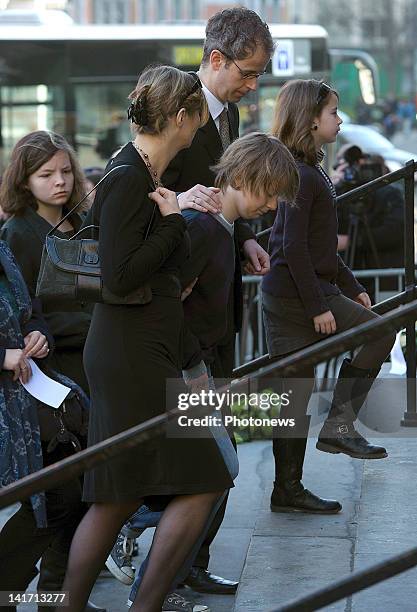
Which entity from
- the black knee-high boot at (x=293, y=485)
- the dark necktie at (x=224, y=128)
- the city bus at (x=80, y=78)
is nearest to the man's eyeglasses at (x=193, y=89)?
the dark necktie at (x=224, y=128)

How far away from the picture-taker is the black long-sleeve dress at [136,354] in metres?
3.29

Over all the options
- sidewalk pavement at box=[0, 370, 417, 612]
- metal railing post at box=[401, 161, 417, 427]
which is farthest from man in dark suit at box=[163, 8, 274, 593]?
metal railing post at box=[401, 161, 417, 427]

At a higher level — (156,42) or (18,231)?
(156,42)

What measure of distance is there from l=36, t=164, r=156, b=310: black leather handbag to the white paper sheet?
23.0 inches

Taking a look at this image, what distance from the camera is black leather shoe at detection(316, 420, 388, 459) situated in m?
4.70

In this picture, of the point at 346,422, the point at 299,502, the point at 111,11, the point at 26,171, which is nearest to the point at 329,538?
the point at 299,502

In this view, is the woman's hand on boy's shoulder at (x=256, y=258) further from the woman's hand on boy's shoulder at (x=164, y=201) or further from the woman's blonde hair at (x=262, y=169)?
the woman's hand on boy's shoulder at (x=164, y=201)

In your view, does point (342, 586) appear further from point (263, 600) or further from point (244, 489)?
point (244, 489)

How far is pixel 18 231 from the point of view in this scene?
4.33 metres

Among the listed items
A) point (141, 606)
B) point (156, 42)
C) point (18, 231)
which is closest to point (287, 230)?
point (18, 231)

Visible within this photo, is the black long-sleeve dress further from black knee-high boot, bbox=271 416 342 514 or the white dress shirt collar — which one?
black knee-high boot, bbox=271 416 342 514

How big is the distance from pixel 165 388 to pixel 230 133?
129 cm

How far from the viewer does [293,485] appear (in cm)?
459

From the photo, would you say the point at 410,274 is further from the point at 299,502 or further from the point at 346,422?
the point at 299,502
